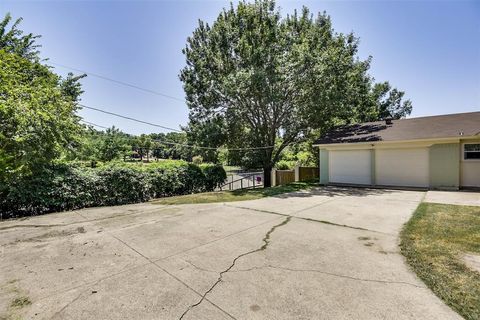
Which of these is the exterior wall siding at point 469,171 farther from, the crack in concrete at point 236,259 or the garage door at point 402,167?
the crack in concrete at point 236,259

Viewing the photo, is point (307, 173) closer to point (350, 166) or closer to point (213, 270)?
point (350, 166)

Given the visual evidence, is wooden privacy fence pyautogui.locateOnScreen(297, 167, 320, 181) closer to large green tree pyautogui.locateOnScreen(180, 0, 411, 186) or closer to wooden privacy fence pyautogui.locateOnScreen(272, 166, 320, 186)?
wooden privacy fence pyautogui.locateOnScreen(272, 166, 320, 186)

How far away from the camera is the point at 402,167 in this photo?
1227cm

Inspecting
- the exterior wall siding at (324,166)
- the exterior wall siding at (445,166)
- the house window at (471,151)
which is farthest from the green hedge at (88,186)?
the house window at (471,151)

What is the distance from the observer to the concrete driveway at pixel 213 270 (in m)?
2.63

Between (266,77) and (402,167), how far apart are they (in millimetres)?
8517

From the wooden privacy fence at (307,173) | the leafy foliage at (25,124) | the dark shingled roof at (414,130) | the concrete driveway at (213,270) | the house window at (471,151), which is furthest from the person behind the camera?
the wooden privacy fence at (307,173)

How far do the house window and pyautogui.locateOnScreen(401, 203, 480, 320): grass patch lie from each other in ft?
18.2

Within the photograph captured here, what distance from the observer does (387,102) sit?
28844 millimetres

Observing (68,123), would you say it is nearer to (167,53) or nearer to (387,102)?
(167,53)

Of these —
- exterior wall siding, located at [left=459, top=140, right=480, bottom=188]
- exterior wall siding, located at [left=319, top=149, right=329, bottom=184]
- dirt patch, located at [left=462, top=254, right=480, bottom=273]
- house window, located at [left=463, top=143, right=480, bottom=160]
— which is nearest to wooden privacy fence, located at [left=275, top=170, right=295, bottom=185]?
exterior wall siding, located at [left=319, top=149, right=329, bottom=184]

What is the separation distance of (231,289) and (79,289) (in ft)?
6.56


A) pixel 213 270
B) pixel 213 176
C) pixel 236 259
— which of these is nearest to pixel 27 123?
pixel 213 270

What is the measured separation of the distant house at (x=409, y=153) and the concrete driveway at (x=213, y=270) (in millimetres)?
6762
